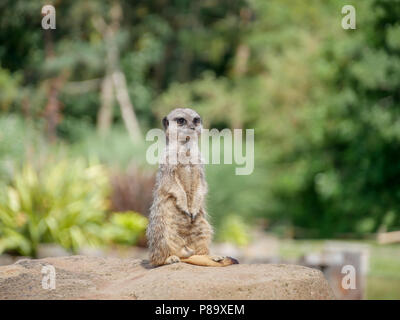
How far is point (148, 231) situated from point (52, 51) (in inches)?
830

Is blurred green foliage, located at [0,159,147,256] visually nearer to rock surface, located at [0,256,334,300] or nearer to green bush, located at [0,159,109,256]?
green bush, located at [0,159,109,256]

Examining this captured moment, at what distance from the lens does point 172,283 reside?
11.5ft

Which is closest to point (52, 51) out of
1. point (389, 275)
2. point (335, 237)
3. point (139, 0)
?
point (139, 0)

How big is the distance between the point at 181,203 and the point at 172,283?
2.20ft

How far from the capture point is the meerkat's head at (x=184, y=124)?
12.7 feet

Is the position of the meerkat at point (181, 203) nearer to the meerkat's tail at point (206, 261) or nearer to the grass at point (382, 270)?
the meerkat's tail at point (206, 261)

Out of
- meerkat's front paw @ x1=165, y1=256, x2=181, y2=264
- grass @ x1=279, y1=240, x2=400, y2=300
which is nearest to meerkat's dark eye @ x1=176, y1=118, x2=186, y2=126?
meerkat's front paw @ x1=165, y1=256, x2=181, y2=264

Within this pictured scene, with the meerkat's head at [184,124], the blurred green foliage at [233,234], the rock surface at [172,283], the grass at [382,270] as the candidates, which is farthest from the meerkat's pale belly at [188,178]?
the blurred green foliage at [233,234]

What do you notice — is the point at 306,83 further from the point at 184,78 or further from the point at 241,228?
the point at 241,228

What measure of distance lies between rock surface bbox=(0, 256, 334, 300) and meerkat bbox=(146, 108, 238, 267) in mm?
134

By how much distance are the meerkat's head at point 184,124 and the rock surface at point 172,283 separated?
860 mm

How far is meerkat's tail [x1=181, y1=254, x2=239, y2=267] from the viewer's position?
3.91 metres
